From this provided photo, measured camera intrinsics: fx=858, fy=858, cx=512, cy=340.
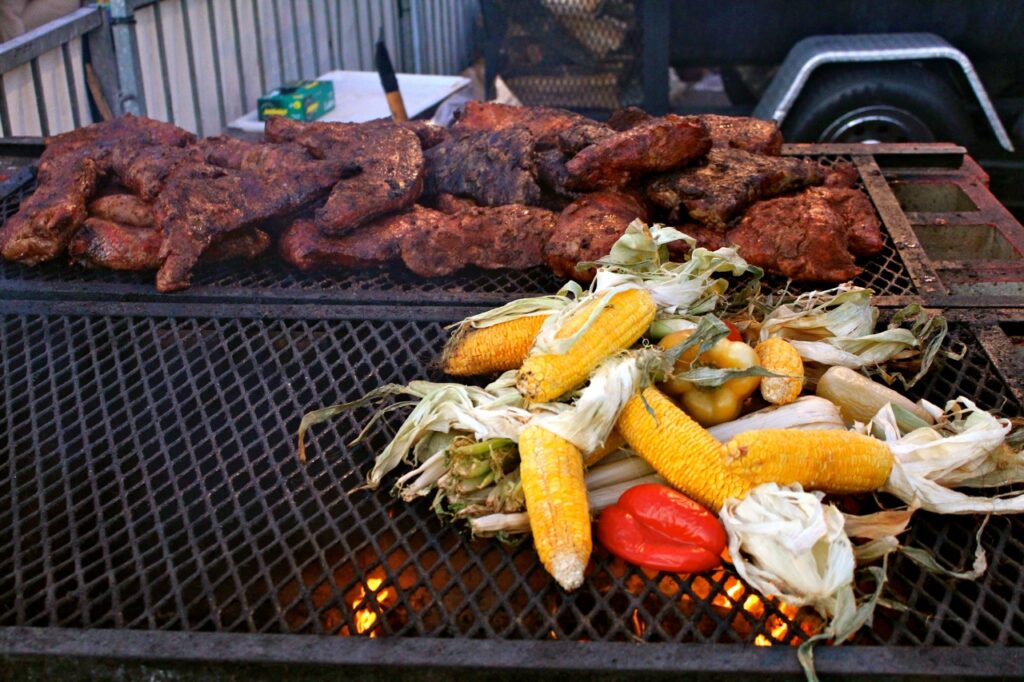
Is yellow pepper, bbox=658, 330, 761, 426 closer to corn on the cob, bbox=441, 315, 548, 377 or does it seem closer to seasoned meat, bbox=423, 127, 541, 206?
corn on the cob, bbox=441, 315, 548, 377

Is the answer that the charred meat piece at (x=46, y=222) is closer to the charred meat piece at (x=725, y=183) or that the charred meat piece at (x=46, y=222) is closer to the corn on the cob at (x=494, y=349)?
the corn on the cob at (x=494, y=349)

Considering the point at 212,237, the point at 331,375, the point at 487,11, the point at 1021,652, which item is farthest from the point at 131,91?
the point at 1021,652

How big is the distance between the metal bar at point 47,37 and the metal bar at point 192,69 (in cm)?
72

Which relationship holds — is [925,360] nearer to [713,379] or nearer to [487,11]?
[713,379]

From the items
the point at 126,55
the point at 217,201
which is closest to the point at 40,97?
the point at 126,55

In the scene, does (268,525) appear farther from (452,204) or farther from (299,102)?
(299,102)

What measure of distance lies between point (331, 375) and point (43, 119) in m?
4.51

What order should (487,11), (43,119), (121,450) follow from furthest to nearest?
1. (487,11)
2. (43,119)
3. (121,450)

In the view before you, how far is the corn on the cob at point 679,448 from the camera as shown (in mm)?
2539

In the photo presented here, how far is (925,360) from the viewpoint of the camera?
319cm

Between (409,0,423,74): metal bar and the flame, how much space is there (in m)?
9.44

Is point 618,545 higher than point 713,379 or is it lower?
Result: lower

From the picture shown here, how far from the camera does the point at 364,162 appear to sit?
166 inches

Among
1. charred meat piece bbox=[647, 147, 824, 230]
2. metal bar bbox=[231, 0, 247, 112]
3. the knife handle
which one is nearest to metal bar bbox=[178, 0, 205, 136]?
metal bar bbox=[231, 0, 247, 112]
